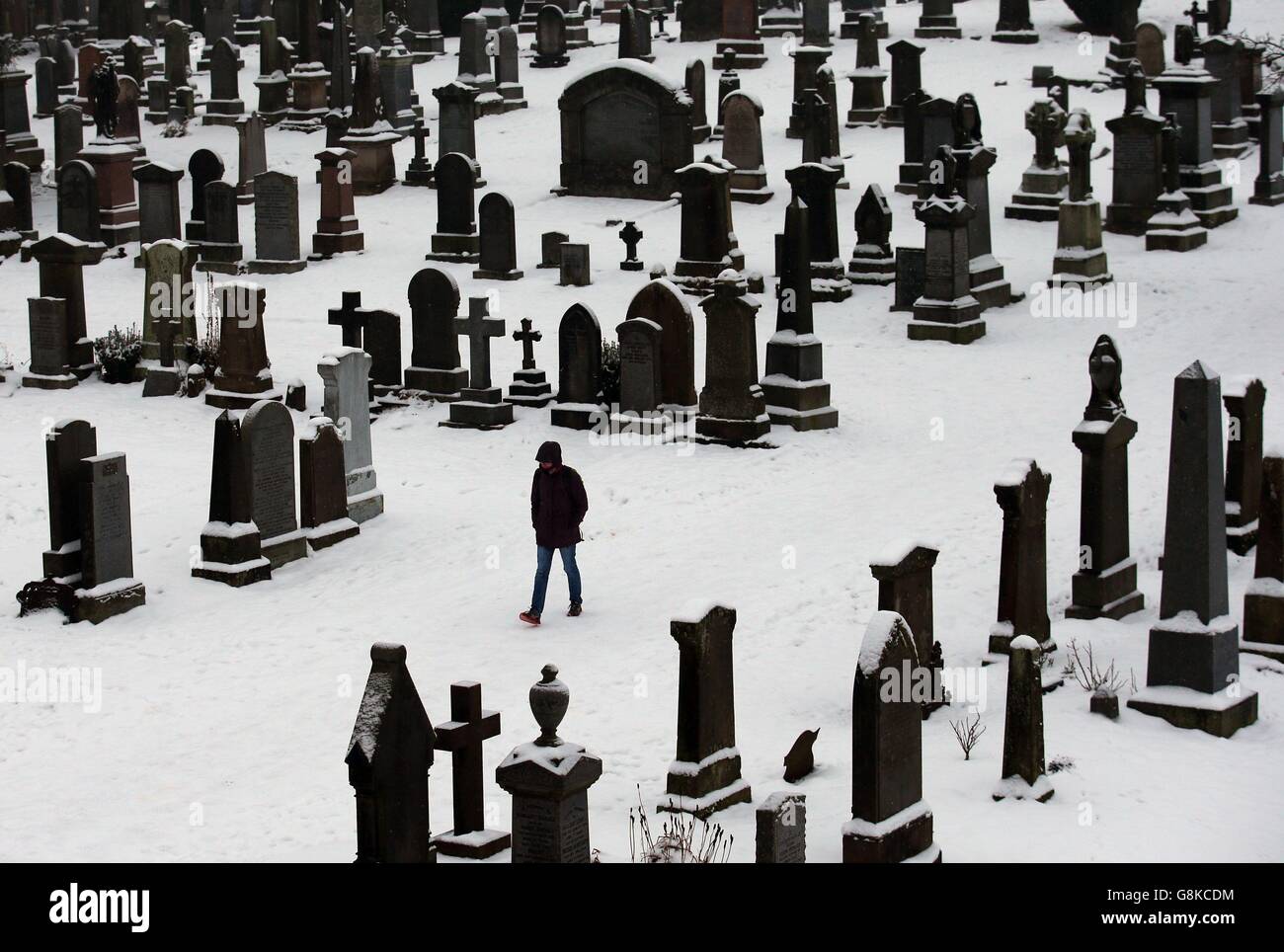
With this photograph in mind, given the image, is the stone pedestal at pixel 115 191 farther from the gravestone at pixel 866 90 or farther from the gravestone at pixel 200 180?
the gravestone at pixel 866 90

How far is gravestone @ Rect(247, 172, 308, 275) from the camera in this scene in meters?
24.1

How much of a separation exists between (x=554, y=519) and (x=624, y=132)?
1433cm

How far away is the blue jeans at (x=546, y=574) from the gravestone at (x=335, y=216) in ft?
40.3

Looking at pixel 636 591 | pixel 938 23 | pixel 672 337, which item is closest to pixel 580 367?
pixel 672 337

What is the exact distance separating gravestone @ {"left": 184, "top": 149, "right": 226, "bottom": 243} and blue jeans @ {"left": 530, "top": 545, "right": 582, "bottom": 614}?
13.5 metres

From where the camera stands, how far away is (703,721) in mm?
10352

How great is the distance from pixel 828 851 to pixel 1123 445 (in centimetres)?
477

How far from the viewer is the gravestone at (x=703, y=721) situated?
404 inches

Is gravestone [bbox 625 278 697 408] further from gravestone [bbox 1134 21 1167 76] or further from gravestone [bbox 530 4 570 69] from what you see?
gravestone [bbox 530 4 570 69]

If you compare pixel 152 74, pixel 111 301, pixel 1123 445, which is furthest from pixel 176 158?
pixel 1123 445

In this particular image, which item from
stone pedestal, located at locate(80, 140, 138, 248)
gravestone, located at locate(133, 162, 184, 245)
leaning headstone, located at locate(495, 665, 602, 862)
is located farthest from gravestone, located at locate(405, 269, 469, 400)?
leaning headstone, located at locate(495, 665, 602, 862)

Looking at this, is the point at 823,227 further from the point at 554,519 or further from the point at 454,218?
the point at 554,519
